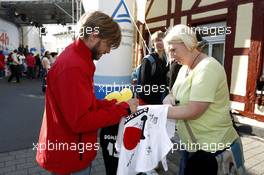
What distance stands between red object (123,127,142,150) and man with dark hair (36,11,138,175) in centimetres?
18

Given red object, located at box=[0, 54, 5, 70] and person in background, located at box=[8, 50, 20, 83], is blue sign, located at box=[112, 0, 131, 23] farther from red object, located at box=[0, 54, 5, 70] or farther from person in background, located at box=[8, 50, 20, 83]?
red object, located at box=[0, 54, 5, 70]

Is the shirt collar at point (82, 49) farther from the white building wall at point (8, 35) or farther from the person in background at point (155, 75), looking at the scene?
the white building wall at point (8, 35)

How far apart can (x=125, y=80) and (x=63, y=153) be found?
3.57 metres

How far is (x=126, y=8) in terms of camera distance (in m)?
4.68

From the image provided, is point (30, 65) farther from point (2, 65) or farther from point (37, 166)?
point (37, 166)

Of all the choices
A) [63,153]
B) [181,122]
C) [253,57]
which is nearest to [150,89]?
[181,122]

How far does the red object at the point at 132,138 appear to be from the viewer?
6.09ft

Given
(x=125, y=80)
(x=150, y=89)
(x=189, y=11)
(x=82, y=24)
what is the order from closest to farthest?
(x=82, y=24) → (x=150, y=89) → (x=125, y=80) → (x=189, y=11)

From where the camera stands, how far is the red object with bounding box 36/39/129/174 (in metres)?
1.50

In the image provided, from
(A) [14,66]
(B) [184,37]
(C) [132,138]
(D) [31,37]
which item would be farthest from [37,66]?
(B) [184,37]

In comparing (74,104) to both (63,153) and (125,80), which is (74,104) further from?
(125,80)

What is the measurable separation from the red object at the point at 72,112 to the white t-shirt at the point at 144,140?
0.60ft

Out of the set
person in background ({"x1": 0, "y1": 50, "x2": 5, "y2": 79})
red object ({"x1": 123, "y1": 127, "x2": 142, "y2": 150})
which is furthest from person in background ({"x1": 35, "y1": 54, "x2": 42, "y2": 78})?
red object ({"x1": 123, "y1": 127, "x2": 142, "y2": 150})

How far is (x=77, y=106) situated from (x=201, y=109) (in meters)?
0.73
